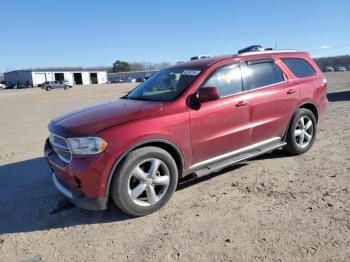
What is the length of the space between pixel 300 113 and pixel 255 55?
128 cm

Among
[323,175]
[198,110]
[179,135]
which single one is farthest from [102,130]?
[323,175]

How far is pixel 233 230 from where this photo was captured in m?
3.59

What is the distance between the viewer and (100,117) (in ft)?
13.6

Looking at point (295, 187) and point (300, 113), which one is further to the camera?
point (300, 113)

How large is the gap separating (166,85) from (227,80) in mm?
907

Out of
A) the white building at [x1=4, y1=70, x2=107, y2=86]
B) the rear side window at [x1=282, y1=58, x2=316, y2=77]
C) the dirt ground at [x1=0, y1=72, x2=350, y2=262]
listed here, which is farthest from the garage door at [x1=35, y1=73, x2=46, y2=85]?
the rear side window at [x1=282, y1=58, x2=316, y2=77]

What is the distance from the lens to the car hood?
153 inches

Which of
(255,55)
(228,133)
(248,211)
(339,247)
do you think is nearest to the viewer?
(339,247)

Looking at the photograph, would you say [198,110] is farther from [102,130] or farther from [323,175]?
[323,175]

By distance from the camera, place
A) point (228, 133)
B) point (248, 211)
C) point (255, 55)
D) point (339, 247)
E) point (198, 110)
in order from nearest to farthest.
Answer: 1. point (339, 247)
2. point (248, 211)
3. point (198, 110)
4. point (228, 133)
5. point (255, 55)

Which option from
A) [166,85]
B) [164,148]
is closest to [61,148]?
[164,148]

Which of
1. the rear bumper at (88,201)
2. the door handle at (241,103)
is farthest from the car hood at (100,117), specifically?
the door handle at (241,103)

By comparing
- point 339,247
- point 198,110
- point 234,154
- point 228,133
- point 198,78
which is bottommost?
point 339,247

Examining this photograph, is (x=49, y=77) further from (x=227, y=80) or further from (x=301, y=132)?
(x=227, y=80)
